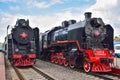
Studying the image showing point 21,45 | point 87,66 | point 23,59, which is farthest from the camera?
point 21,45

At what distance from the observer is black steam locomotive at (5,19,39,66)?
1908 cm

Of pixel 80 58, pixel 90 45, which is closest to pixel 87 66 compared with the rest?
pixel 80 58

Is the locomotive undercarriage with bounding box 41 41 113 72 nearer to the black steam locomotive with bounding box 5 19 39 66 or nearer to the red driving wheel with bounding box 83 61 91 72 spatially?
the red driving wheel with bounding box 83 61 91 72

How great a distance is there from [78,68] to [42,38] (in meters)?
10.8

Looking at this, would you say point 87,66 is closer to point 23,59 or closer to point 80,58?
point 80,58

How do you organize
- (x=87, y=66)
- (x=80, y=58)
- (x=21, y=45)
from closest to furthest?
1. (x=87, y=66)
2. (x=80, y=58)
3. (x=21, y=45)

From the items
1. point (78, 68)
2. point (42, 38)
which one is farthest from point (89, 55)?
point (42, 38)

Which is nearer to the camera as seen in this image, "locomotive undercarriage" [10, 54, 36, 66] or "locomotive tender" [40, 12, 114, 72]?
"locomotive tender" [40, 12, 114, 72]

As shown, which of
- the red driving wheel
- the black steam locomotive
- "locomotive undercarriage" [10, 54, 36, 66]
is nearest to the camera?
the red driving wheel

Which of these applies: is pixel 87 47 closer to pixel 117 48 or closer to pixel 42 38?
pixel 42 38

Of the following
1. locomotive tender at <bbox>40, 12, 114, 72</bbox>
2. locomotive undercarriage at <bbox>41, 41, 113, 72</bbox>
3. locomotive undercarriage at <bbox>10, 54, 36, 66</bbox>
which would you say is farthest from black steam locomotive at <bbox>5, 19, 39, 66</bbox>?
locomotive tender at <bbox>40, 12, 114, 72</bbox>

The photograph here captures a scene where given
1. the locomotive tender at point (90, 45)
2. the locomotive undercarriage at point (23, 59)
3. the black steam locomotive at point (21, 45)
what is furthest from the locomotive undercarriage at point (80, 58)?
the locomotive undercarriage at point (23, 59)

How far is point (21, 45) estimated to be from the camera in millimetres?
19906

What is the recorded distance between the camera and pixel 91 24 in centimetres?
1650
